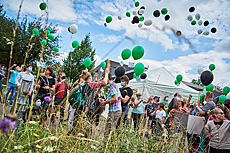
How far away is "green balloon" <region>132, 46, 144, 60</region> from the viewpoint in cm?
311

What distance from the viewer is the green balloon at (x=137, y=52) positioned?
3.11 meters

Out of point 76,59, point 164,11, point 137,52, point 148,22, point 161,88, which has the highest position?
point 164,11

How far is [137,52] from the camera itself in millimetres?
3146

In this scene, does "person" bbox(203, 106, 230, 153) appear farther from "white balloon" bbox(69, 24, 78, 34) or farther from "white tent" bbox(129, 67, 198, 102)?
"white tent" bbox(129, 67, 198, 102)

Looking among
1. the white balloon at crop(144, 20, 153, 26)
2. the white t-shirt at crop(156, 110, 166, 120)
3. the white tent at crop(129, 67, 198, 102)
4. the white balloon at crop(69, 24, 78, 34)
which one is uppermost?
the white balloon at crop(144, 20, 153, 26)

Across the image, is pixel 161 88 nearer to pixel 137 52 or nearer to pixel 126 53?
pixel 126 53

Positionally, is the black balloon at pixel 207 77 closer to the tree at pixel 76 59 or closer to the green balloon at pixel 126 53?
the green balloon at pixel 126 53

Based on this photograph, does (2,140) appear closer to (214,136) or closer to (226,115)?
(214,136)

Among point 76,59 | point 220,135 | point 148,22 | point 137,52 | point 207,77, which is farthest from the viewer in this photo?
point 76,59

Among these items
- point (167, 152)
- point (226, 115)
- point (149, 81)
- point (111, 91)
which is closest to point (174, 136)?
point (167, 152)

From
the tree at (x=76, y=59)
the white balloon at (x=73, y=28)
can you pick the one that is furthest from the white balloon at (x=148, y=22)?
the white balloon at (x=73, y=28)

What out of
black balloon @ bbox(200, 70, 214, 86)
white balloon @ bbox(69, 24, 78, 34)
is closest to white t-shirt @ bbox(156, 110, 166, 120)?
black balloon @ bbox(200, 70, 214, 86)

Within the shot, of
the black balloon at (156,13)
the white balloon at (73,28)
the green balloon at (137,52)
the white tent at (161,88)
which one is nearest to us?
the green balloon at (137,52)

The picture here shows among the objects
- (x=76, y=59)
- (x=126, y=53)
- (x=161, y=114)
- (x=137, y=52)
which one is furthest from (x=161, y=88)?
(x=137, y=52)
